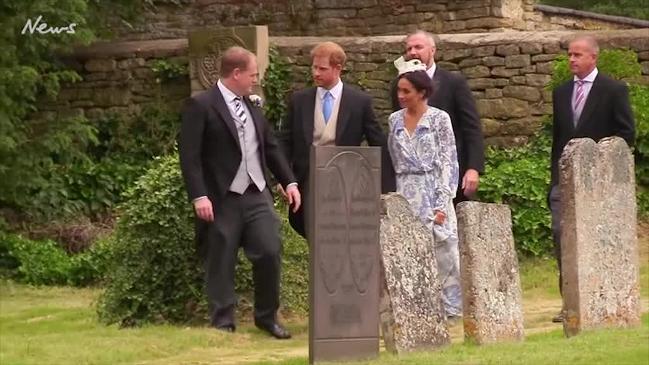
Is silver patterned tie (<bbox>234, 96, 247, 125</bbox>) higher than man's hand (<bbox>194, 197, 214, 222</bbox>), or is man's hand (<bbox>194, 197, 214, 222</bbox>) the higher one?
Answer: silver patterned tie (<bbox>234, 96, 247, 125</bbox>)

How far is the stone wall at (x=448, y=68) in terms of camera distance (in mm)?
15883

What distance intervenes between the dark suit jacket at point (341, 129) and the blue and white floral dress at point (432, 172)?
181 millimetres

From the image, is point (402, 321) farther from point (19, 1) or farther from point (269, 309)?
point (19, 1)

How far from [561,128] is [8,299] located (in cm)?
545

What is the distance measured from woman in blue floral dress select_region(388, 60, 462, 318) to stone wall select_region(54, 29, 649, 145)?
19.6 feet

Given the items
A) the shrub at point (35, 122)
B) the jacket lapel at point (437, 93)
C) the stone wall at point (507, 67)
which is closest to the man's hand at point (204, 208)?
the jacket lapel at point (437, 93)

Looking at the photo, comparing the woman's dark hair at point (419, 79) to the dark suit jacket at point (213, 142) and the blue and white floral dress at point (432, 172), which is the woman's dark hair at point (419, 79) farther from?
the dark suit jacket at point (213, 142)

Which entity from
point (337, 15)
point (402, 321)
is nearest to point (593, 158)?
point (402, 321)

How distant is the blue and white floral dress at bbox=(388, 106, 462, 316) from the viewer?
9906 millimetres

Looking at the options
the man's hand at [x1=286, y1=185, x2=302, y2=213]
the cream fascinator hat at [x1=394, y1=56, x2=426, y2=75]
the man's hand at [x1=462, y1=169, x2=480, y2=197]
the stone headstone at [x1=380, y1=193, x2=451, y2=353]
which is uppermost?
the cream fascinator hat at [x1=394, y1=56, x2=426, y2=75]

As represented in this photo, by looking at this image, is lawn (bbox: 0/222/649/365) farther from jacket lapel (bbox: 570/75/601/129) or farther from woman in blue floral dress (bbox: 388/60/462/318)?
jacket lapel (bbox: 570/75/601/129)

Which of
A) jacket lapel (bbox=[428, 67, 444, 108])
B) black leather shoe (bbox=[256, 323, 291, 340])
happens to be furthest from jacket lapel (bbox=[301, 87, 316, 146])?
black leather shoe (bbox=[256, 323, 291, 340])

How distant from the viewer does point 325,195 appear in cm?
812

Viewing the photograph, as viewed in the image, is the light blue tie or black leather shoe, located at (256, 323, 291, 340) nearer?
black leather shoe, located at (256, 323, 291, 340)
